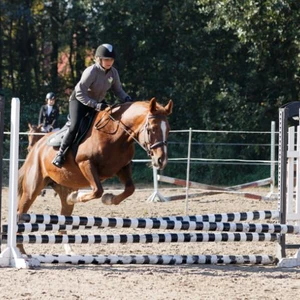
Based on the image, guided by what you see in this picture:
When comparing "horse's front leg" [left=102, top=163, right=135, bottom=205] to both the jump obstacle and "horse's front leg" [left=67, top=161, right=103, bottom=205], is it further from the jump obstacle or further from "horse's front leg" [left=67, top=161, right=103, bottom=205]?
the jump obstacle

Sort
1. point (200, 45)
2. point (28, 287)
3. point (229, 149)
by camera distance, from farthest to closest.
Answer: point (200, 45), point (229, 149), point (28, 287)

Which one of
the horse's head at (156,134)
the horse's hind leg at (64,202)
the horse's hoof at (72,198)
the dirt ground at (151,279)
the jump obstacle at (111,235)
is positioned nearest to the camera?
the dirt ground at (151,279)

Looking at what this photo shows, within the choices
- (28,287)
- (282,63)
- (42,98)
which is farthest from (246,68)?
(28,287)

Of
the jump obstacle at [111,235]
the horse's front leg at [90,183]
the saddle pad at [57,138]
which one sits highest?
the saddle pad at [57,138]

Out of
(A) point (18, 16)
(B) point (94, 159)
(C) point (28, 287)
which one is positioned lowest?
(C) point (28, 287)

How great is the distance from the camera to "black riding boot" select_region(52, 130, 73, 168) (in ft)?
30.1

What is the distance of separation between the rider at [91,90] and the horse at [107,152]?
0.12 meters

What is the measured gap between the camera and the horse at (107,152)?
8320 mm

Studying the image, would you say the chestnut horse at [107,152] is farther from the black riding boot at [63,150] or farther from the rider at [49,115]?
the rider at [49,115]

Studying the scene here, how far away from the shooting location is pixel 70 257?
26.1ft

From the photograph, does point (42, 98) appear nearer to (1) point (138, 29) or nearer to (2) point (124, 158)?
(1) point (138, 29)

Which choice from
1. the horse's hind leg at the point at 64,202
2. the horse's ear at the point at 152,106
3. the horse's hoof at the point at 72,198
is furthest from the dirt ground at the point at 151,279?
the horse's ear at the point at 152,106

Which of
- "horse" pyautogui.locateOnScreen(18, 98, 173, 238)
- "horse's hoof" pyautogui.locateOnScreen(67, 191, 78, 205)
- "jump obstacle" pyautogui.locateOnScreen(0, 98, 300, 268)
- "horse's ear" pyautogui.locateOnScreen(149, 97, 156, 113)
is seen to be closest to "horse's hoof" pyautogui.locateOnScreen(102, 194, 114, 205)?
"horse" pyautogui.locateOnScreen(18, 98, 173, 238)

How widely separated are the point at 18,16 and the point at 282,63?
7.81m
